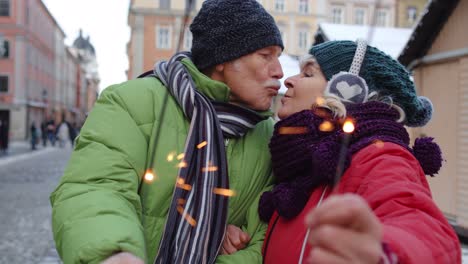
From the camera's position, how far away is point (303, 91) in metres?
1.69

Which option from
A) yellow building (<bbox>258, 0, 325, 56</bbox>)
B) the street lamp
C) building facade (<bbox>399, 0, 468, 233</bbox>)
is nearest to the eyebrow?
building facade (<bbox>399, 0, 468, 233</bbox>)

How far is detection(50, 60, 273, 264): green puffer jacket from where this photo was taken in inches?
51.2

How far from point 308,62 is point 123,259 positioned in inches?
37.0

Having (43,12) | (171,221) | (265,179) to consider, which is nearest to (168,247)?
(171,221)

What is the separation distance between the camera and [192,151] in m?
1.63

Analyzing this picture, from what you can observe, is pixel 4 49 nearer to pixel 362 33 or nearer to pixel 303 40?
pixel 303 40

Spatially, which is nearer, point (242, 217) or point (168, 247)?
point (168, 247)

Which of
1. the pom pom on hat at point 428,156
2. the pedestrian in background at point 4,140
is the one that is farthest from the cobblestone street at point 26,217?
the pedestrian in background at point 4,140

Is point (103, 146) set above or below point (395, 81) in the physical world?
below

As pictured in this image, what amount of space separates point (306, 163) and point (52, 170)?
1809 cm

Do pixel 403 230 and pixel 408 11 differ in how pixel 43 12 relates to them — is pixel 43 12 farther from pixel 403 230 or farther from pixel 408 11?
pixel 403 230

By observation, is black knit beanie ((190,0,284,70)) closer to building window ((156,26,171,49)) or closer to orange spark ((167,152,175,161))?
orange spark ((167,152,175,161))

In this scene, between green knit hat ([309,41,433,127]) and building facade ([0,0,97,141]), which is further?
building facade ([0,0,97,141])

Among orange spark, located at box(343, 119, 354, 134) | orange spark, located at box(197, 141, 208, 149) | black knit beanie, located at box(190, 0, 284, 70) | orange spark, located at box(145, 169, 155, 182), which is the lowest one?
orange spark, located at box(145, 169, 155, 182)
